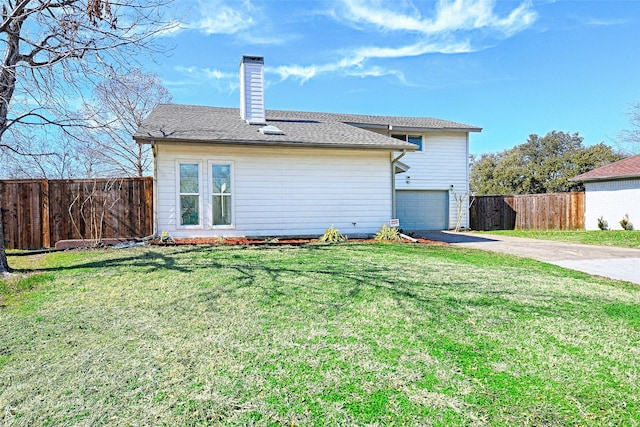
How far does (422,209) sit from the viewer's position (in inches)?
629

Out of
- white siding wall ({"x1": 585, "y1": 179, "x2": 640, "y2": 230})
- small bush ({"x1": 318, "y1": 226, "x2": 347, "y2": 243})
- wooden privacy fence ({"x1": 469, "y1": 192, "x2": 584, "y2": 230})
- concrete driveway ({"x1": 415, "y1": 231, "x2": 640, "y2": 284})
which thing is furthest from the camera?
wooden privacy fence ({"x1": 469, "y1": 192, "x2": 584, "y2": 230})

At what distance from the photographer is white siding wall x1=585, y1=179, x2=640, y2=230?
15.0 metres

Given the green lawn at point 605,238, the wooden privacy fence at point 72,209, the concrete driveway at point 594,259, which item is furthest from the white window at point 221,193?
the green lawn at point 605,238

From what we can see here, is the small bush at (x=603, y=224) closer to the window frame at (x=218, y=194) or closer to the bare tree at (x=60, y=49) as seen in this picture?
the window frame at (x=218, y=194)

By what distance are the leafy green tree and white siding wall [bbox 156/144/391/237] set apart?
24.8 m

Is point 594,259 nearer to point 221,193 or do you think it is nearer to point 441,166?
point 441,166

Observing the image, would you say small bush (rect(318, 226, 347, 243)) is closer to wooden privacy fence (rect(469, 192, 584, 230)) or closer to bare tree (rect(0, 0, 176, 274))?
bare tree (rect(0, 0, 176, 274))

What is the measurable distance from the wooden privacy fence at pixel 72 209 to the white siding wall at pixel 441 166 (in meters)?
10.5

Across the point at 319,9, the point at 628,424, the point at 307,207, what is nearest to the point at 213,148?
the point at 307,207

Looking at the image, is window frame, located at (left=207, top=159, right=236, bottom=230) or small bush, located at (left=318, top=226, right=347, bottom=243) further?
small bush, located at (left=318, top=226, right=347, bottom=243)

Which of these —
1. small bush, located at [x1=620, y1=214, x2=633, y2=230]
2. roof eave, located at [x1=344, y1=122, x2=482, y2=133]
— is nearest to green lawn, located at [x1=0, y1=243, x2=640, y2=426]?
roof eave, located at [x1=344, y1=122, x2=482, y2=133]

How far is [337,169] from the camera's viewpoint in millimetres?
10133

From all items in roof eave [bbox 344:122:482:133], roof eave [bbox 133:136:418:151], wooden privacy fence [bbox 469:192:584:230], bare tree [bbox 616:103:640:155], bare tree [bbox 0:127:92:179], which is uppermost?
bare tree [bbox 616:103:640:155]

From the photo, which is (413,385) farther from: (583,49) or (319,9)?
(583,49)
